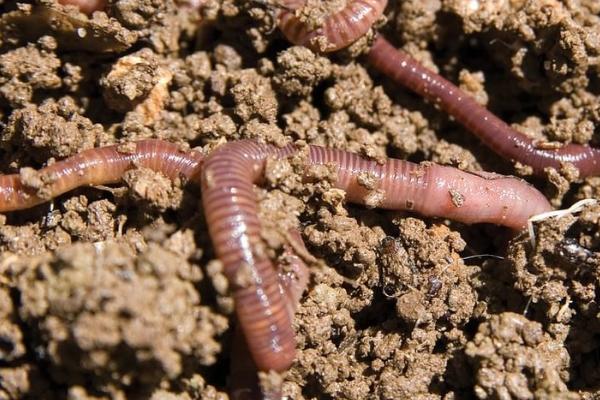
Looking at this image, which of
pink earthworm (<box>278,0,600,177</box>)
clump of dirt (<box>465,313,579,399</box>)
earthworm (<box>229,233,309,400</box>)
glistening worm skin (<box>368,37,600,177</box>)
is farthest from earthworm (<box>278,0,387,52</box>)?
clump of dirt (<box>465,313,579,399</box>)

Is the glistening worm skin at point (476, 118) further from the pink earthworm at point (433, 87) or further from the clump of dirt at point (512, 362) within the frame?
the clump of dirt at point (512, 362)

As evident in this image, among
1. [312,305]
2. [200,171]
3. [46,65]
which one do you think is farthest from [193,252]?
[46,65]

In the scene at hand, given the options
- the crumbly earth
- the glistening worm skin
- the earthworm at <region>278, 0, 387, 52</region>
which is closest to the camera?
the crumbly earth

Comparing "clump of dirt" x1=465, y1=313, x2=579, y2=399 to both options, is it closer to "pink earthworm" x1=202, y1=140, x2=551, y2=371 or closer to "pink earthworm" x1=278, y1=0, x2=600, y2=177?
"pink earthworm" x1=202, y1=140, x2=551, y2=371

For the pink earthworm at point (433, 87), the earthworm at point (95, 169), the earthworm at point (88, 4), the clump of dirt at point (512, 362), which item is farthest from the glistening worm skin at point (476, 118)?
the earthworm at point (88, 4)

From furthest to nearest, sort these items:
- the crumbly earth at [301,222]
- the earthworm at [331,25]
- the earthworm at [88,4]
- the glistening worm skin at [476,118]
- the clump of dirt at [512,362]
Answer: the glistening worm skin at [476,118], the earthworm at [331,25], the earthworm at [88,4], the clump of dirt at [512,362], the crumbly earth at [301,222]

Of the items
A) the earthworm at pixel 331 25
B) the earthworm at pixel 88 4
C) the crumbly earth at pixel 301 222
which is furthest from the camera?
the earthworm at pixel 331 25
